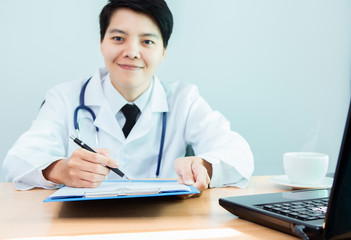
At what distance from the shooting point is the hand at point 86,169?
878 mm

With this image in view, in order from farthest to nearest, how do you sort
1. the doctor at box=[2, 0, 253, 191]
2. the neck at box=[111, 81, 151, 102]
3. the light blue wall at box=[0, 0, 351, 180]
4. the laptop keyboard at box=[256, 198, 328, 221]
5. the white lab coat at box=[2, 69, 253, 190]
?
the light blue wall at box=[0, 0, 351, 180] → the neck at box=[111, 81, 151, 102] → the doctor at box=[2, 0, 253, 191] → the white lab coat at box=[2, 69, 253, 190] → the laptop keyboard at box=[256, 198, 328, 221]

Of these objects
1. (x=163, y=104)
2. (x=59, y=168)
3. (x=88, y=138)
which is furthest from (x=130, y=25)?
(x=59, y=168)

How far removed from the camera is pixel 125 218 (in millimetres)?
676

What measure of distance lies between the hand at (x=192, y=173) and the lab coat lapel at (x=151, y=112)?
428 millimetres

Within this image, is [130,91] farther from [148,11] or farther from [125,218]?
[125,218]

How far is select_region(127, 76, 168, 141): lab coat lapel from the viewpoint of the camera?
138 cm

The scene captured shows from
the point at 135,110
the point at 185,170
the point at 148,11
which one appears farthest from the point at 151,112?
the point at 185,170

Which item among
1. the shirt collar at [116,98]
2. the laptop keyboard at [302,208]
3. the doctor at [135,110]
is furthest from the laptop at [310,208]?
the shirt collar at [116,98]

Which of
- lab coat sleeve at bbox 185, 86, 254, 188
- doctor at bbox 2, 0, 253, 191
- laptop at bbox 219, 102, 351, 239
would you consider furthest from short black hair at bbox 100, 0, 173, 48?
laptop at bbox 219, 102, 351, 239

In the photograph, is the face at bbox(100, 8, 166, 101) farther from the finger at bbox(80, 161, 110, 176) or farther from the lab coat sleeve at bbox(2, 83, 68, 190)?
the finger at bbox(80, 161, 110, 176)

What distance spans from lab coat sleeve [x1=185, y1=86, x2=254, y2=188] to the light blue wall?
575mm

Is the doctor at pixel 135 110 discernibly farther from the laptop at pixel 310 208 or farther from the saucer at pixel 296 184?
the laptop at pixel 310 208

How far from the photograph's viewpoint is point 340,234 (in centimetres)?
42

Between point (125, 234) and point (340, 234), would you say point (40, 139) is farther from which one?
point (340, 234)
